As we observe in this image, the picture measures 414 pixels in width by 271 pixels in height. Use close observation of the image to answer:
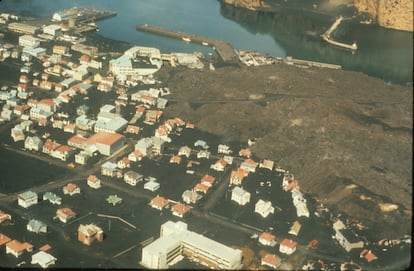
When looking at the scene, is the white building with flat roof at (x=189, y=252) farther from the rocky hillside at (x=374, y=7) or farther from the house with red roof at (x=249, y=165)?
the rocky hillside at (x=374, y=7)

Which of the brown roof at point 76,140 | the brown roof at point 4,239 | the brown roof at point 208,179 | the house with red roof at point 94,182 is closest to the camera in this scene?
the brown roof at point 4,239

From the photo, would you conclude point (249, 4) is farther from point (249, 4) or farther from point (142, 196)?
point (142, 196)

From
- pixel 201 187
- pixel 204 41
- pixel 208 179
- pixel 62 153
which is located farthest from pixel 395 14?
pixel 62 153

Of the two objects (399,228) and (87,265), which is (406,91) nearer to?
(399,228)

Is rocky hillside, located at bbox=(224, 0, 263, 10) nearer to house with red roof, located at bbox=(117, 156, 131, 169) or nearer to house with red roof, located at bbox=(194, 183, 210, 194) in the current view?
house with red roof, located at bbox=(117, 156, 131, 169)

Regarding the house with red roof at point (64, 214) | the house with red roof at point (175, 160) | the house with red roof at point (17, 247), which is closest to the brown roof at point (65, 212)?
the house with red roof at point (64, 214)

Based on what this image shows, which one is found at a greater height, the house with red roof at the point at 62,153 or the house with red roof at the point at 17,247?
the house with red roof at the point at 62,153


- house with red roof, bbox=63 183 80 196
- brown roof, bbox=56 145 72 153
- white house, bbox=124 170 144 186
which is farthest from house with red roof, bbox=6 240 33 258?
brown roof, bbox=56 145 72 153

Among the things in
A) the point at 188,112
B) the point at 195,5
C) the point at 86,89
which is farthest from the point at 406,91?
the point at 195,5
